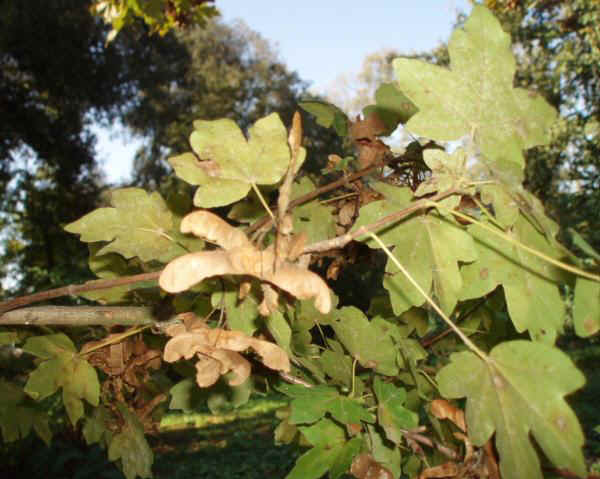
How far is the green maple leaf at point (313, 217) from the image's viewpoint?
644 millimetres

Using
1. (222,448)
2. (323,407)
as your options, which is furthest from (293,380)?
(222,448)

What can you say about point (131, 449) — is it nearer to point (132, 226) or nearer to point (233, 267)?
point (132, 226)

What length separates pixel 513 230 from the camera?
18.9 inches

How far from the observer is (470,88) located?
A: 464mm

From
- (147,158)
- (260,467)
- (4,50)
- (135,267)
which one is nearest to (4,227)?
(4,50)

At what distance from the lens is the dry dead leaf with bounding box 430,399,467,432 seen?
1.73ft

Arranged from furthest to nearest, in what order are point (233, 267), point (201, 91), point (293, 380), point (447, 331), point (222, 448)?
point (201, 91), point (222, 448), point (447, 331), point (293, 380), point (233, 267)

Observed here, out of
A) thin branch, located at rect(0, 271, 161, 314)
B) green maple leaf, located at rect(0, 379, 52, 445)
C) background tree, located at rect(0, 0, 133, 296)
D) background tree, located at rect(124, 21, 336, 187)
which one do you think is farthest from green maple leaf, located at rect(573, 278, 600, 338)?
background tree, located at rect(124, 21, 336, 187)

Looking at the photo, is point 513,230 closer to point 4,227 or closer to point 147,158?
point 4,227

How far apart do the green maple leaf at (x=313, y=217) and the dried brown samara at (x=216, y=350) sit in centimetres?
23

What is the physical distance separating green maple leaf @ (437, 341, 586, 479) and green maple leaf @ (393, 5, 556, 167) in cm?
16

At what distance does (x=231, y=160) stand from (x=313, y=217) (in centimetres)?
21

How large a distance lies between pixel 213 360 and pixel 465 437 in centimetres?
24

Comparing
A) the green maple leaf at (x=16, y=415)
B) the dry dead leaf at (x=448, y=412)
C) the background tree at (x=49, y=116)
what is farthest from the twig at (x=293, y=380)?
the background tree at (x=49, y=116)
